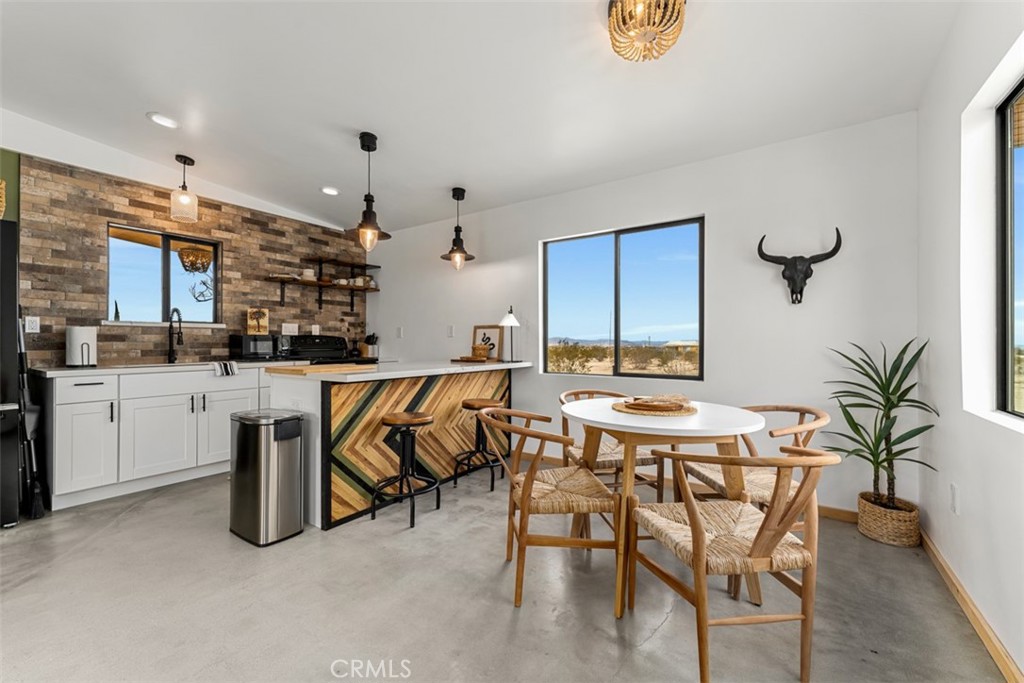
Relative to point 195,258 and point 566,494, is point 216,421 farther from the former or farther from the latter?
point 566,494

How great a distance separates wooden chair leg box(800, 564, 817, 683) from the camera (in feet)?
4.90

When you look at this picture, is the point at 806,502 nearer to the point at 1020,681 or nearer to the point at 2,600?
the point at 1020,681

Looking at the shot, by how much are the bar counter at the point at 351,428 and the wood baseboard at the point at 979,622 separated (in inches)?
110

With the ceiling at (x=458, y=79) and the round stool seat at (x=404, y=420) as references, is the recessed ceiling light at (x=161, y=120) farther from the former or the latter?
the round stool seat at (x=404, y=420)

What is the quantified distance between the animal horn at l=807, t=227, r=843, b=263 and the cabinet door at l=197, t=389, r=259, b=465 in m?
4.64

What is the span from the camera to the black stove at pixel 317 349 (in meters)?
4.67

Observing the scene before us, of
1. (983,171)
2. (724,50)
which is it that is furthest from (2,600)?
(983,171)

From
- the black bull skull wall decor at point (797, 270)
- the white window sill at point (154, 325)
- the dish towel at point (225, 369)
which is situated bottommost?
the dish towel at point (225, 369)

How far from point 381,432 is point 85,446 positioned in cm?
212

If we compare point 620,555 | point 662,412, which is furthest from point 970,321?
point 620,555

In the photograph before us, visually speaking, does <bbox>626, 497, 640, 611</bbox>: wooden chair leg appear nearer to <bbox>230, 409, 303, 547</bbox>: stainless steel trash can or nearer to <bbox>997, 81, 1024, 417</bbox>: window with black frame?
<bbox>997, 81, 1024, 417</bbox>: window with black frame

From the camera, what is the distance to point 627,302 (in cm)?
395

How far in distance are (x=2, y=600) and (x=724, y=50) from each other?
4290mm

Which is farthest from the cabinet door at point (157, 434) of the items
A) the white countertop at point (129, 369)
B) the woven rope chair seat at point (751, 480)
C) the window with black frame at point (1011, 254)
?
the window with black frame at point (1011, 254)
